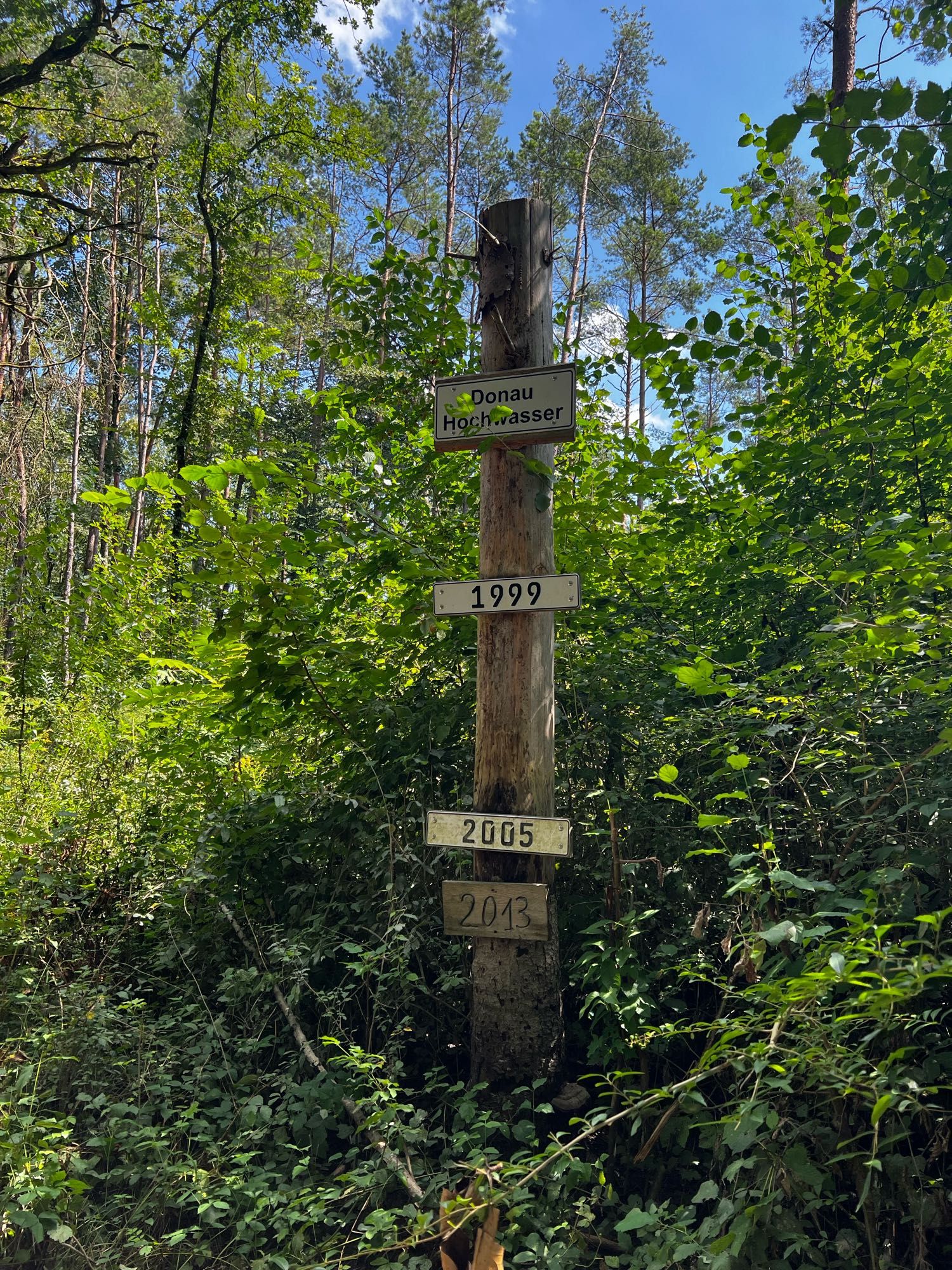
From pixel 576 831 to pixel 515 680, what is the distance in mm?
829

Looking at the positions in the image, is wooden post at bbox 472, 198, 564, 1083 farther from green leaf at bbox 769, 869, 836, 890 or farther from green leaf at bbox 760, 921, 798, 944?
green leaf at bbox 760, 921, 798, 944

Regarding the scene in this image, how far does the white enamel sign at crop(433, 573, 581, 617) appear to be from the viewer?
243cm

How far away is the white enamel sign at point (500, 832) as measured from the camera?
237 cm

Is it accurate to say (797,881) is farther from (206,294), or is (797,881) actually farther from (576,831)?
(206,294)

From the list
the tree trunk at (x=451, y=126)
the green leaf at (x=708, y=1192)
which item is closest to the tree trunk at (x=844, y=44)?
the green leaf at (x=708, y=1192)

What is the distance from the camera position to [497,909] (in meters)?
2.43

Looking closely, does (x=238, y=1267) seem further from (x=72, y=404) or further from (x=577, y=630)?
(x=72, y=404)

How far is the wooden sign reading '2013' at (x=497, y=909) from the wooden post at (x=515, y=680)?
0.18ft

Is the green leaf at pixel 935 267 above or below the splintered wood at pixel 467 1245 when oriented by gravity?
above

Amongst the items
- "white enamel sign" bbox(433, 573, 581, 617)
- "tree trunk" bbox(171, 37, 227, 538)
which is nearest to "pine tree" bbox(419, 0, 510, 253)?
"tree trunk" bbox(171, 37, 227, 538)

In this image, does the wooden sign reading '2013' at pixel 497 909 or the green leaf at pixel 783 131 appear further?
the wooden sign reading '2013' at pixel 497 909

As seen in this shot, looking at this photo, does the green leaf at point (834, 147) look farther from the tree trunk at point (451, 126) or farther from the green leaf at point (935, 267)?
the tree trunk at point (451, 126)

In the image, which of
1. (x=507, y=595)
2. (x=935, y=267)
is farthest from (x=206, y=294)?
(x=935, y=267)

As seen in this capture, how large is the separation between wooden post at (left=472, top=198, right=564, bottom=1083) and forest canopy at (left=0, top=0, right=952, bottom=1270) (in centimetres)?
9
